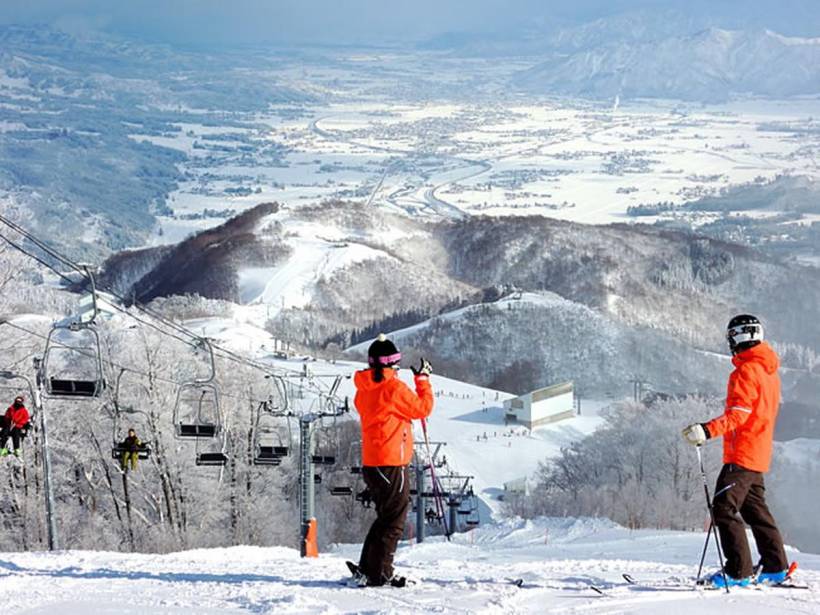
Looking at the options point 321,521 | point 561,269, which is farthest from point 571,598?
point 561,269

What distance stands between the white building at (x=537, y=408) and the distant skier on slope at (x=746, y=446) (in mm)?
39879

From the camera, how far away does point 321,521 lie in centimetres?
3077

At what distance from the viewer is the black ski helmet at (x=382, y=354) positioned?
25.7 ft

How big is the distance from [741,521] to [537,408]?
132 feet

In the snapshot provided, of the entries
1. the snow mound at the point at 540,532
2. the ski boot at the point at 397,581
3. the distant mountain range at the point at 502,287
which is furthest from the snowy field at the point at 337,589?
the distant mountain range at the point at 502,287

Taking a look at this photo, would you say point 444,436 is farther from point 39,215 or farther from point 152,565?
point 39,215

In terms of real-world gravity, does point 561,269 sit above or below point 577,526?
above

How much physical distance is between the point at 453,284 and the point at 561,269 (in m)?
12.1

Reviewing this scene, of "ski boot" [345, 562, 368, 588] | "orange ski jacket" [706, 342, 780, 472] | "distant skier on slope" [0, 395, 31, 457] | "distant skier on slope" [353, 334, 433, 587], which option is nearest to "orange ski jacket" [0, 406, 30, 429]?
"distant skier on slope" [0, 395, 31, 457]

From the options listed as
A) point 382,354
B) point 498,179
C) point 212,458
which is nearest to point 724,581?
point 382,354

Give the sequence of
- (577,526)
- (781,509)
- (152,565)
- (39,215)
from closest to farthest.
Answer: (152,565) → (577,526) → (781,509) → (39,215)

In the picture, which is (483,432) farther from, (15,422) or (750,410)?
(750,410)

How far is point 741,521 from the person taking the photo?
7957mm


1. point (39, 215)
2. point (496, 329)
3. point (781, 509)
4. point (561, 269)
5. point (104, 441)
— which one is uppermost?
point (39, 215)
